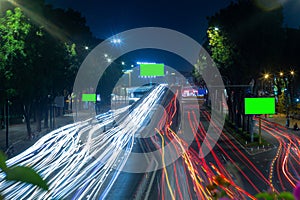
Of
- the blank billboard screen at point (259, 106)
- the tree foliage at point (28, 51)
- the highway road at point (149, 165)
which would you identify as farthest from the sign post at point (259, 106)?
the tree foliage at point (28, 51)

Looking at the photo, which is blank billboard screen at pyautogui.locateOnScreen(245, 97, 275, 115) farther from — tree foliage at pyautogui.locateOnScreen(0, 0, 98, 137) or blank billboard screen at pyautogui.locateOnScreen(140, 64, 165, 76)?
blank billboard screen at pyautogui.locateOnScreen(140, 64, 165, 76)

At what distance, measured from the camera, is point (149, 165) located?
22109 mm

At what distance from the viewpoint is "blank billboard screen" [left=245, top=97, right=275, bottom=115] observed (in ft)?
102

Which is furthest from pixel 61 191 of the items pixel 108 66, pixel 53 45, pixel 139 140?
pixel 108 66

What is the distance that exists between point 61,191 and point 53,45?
22839mm

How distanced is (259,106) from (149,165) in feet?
44.6

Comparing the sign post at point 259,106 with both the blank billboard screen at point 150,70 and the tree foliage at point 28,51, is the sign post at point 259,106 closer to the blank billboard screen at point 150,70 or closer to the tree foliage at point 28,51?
the tree foliage at point 28,51

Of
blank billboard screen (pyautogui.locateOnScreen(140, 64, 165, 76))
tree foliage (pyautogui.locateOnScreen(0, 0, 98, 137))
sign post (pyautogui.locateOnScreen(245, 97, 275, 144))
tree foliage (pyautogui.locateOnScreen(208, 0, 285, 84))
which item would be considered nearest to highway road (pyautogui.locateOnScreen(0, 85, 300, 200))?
sign post (pyautogui.locateOnScreen(245, 97, 275, 144))

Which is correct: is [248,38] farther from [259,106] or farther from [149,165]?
[149,165]

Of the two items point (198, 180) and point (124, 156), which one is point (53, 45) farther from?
point (198, 180)

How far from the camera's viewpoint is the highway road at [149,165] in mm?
16312

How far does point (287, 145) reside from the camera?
32.6 meters

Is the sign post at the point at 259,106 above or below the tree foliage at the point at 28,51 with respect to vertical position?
below

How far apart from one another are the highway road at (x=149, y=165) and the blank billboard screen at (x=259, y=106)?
3.34m
